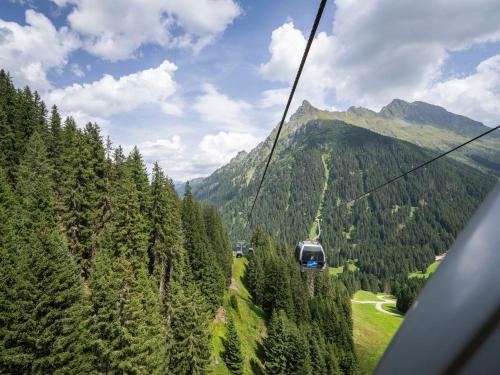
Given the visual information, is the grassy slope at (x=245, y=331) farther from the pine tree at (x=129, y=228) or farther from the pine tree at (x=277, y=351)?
the pine tree at (x=129, y=228)

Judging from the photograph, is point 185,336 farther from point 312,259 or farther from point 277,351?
point 312,259

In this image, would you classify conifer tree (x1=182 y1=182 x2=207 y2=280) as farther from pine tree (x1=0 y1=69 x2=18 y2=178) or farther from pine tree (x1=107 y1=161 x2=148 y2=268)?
pine tree (x1=0 y1=69 x2=18 y2=178)

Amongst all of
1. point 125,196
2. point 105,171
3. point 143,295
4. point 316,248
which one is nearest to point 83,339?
point 143,295

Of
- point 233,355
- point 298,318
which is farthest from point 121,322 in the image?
point 298,318

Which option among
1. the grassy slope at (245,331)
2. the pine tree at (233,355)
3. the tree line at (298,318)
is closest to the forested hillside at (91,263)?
the grassy slope at (245,331)

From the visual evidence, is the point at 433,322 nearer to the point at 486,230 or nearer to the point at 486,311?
the point at 486,311

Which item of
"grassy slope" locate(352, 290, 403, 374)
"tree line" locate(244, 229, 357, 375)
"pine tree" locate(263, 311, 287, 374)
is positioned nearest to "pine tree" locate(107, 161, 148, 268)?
"pine tree" locate(263, 311, 287, 374)
